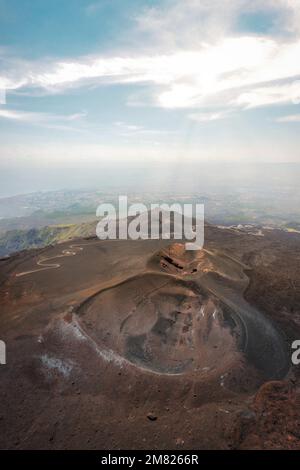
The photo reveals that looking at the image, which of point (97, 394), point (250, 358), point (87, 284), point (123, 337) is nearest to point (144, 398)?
point (97, 394)

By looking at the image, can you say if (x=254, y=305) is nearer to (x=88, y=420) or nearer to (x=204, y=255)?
(x=204, y=255)

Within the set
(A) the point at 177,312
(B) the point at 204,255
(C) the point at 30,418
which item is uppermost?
(B) the point at 204,255

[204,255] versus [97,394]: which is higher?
[204,255]

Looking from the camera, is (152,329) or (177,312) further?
(177,312)

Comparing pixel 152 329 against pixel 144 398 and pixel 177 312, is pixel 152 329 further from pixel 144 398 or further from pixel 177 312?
pixel 144 398

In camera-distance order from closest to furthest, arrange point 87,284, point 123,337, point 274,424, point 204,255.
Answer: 1. point 274,424
2. point 123,337
3. point 87,284
4. point 204,255

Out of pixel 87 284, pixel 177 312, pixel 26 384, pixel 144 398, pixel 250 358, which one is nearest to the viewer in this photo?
pixel 144 398
